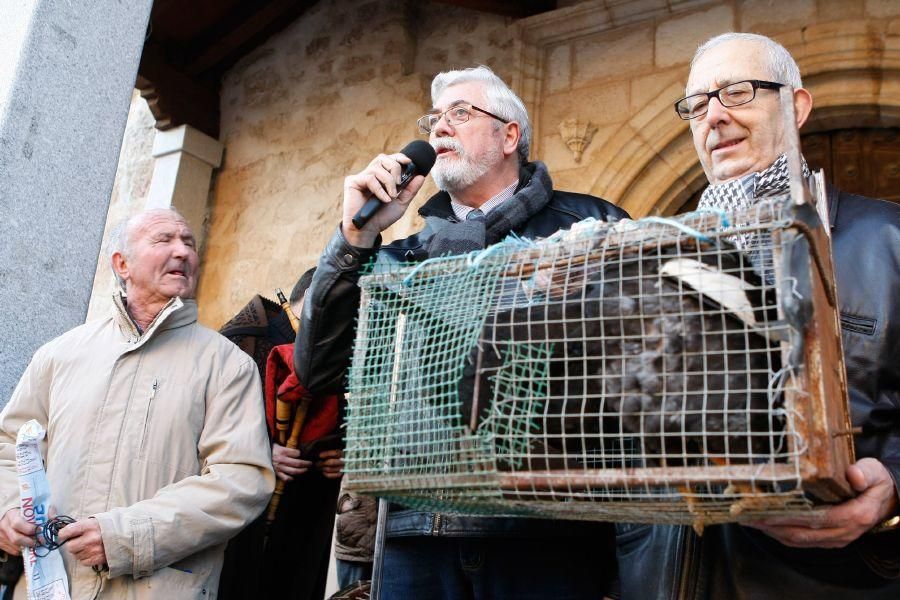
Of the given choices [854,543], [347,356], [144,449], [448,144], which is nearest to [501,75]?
[448,144]

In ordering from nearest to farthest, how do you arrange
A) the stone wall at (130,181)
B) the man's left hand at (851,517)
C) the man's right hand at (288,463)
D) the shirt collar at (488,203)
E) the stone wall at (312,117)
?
the man's left hand at (851,517), the shirt collar at (488,203), the man's right hand at (288,463), the stone wall at (312,117), the stone wall at (130,181)

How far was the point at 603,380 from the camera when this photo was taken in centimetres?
159

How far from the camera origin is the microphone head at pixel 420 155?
2377 mm

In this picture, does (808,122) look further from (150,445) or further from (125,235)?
(150,445)

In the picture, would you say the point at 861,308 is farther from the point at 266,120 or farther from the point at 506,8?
the point at 266,120

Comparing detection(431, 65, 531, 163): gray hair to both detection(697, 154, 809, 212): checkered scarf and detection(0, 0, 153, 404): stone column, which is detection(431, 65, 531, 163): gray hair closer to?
detection(697, 154, 809, 212): checkered scarf

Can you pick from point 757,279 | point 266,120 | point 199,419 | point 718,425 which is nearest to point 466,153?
point 199,419

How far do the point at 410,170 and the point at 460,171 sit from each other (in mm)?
511

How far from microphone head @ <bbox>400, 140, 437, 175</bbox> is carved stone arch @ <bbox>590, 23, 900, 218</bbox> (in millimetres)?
2375

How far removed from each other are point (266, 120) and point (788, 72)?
162 inches

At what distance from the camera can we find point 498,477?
1596 mm

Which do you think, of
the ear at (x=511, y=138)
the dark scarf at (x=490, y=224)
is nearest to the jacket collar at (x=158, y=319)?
the dark scarf at (x=490, y=224)

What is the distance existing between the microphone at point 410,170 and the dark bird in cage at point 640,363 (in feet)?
2.06

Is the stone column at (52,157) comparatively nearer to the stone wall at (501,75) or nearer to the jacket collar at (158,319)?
the jacket collar at (158,319)
